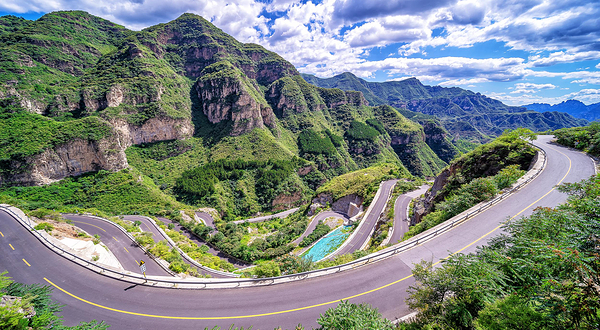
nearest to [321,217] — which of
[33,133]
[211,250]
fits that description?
[211,250]

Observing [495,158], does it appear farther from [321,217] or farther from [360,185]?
[321,217]

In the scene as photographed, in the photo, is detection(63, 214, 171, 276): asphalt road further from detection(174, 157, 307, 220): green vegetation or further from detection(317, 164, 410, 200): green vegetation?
detection(317, 164, 410, 200): green vegetation

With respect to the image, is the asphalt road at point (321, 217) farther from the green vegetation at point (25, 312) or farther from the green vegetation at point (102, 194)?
the green vegetation at point (25, 312)

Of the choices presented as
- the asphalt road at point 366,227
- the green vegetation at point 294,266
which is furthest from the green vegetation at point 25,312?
the asphalt road at point 366,227

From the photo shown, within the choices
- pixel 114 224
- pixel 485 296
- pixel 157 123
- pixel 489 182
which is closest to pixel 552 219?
pixel 485 296

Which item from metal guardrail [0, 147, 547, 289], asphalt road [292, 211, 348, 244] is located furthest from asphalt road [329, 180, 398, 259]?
metal guardrail [0, 147, 547, 289]

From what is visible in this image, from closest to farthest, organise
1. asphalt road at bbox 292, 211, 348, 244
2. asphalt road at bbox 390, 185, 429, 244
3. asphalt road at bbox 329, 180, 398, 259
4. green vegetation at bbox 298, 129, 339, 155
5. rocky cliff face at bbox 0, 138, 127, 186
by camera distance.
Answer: asphalt road at bbox 390, 185, 429, 244 < asphalt road at bbox 329, 180, 398, 259 < rocky cliff face at bbox 0, 138, 127, 186 < asphalt road at bbox 292, 211, 348, 244 < green vegetation at bbox 298, 129, 339, 155

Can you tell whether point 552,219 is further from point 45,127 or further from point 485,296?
point 45,127
